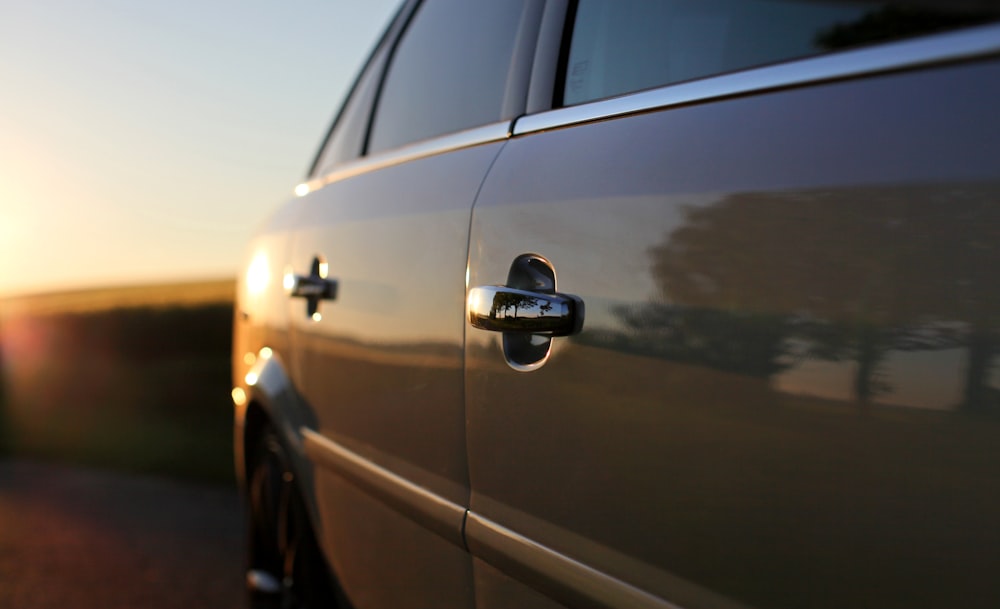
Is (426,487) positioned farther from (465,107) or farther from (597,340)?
(465,107)

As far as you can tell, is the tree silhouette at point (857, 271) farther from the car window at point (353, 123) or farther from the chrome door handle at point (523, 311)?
the car window at point (353, 123)

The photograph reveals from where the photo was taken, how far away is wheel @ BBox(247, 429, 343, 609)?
2.80 metres

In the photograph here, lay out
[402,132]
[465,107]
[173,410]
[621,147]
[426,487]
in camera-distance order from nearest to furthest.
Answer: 1. [621,147]
2. [426,487]
3. [465,107]
4. [402,132]
5. [173,410]

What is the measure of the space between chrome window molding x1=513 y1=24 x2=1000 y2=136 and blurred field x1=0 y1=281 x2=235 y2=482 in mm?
5490

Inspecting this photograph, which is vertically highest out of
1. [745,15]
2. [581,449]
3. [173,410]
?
[745,15]

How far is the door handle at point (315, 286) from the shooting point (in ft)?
8.24

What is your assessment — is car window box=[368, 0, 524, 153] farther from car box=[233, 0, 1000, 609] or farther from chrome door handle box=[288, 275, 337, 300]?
chrome door handle box=[288, 275, 337, 300]

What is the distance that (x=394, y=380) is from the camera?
2074mm

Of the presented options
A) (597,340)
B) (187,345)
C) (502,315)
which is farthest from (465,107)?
(187,345)

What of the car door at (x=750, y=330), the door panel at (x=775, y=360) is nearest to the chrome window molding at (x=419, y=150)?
the car door at (x=750, y=330)

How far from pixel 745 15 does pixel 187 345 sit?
9791 mm

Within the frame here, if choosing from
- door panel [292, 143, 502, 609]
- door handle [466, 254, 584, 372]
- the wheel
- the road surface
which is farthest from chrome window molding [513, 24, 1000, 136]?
the road surface

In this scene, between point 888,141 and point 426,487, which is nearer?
point 888,141

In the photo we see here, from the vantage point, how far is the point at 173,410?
9.52 meters
